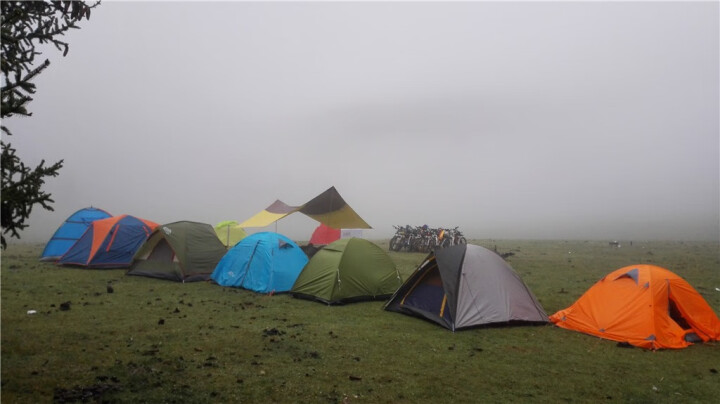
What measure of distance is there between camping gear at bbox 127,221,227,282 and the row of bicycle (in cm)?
1427

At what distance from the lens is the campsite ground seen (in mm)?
A: 6012

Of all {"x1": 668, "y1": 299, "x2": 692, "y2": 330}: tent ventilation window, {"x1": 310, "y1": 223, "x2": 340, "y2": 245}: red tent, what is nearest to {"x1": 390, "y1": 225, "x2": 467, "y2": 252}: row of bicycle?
{"x1": 310, "y1": 223, "x2": 340, "y2": 245}: red tent

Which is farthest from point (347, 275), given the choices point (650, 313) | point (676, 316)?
point (676, 316)

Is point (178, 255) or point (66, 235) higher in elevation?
point (66, 235)

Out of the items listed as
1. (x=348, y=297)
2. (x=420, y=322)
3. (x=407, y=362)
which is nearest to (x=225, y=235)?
(x=348, y=297)

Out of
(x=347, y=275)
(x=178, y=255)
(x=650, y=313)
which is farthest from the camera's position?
(x=178, y=255)

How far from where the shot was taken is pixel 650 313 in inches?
339

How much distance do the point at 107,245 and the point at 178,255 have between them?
4.33 m

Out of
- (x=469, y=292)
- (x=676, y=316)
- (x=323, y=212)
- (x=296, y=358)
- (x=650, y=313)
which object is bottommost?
(x=296, y=358)

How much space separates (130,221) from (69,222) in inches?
150

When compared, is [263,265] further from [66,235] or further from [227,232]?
[227,232]

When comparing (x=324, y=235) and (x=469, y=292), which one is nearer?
(x=469, y=292)

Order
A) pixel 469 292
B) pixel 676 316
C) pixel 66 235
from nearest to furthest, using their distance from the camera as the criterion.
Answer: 1. pixel 676 316
2. pixel 469 292
3. pixel 66 235

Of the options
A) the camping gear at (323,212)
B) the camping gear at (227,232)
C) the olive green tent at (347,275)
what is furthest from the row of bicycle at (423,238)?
the olive green tent at (347,275)
